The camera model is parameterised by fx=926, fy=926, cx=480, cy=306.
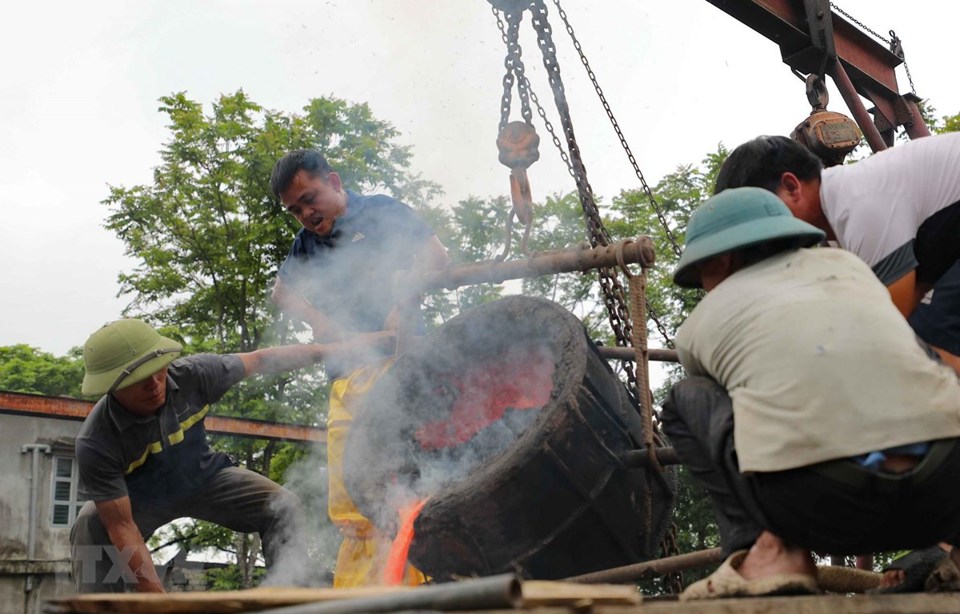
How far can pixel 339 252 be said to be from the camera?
530cm

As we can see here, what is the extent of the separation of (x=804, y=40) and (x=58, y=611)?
20.2 feet

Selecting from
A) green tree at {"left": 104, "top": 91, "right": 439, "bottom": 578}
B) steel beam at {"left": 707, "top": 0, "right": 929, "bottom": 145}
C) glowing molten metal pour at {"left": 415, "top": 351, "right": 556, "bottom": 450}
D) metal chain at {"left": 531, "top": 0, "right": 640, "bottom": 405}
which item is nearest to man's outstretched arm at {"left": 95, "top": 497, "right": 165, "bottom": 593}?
glowing molten metal pour at {"left": 415, "top": 351, "right": 556, "bottom": 450}

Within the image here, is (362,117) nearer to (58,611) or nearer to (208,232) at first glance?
(208,232)

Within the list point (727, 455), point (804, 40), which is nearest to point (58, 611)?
point (727, 455)

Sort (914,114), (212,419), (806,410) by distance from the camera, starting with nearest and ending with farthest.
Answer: (806,410), (914,114), (212,419)

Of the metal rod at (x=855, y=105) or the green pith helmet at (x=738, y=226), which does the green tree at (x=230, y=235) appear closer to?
the metal rod at (x=855, y=105)

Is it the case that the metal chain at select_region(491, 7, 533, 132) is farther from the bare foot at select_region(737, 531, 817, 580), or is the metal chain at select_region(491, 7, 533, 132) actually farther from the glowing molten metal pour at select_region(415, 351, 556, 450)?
the bare foot at select_region(737, 531, 817, 580)

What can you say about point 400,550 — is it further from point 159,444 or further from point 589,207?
point 589,207

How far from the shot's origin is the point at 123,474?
15.0 ft

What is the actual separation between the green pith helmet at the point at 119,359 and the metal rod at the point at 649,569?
2190 mm

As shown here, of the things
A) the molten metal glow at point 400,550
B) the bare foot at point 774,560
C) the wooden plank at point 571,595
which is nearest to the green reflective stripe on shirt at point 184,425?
the molten metal glow at point 400,550

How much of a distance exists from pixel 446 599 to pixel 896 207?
1.91m

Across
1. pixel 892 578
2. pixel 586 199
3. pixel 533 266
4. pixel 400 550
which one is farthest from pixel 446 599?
pixel 586 199

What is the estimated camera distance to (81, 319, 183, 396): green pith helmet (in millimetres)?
4301
